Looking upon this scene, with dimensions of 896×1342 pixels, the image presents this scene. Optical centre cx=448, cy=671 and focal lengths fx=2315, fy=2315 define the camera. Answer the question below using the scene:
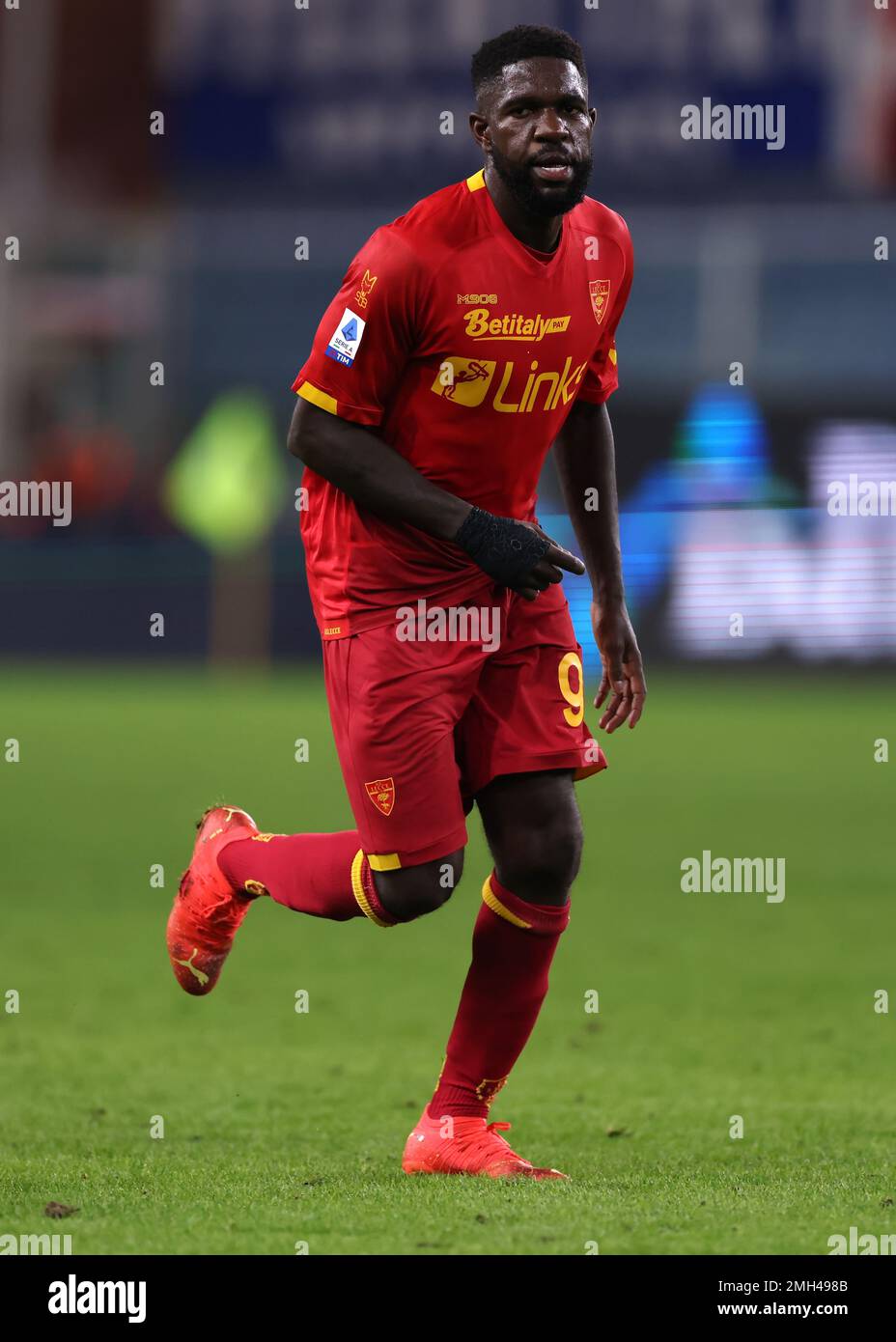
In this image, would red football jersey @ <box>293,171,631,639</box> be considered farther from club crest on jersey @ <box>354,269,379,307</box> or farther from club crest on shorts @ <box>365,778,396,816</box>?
club crest on shorts @ <box>365,778,396,816</box>

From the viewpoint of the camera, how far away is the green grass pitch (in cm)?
448

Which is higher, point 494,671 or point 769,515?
point 769,515

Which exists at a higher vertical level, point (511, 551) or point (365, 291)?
point (365, 291)

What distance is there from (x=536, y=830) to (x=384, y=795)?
348 mm

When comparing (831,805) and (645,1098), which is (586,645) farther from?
(645,1098)

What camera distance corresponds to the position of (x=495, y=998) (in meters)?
5.18

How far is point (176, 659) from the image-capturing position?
20.5m

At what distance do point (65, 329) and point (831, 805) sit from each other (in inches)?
600

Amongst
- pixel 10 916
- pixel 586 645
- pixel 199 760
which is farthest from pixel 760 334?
pixel 10 916

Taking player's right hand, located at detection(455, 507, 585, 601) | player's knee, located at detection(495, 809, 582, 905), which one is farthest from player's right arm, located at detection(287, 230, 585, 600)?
player's knee, located at detection(495, 809, 582, 905)

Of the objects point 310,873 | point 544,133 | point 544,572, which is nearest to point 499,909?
point 310,873

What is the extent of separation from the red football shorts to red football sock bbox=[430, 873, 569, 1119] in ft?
0.88

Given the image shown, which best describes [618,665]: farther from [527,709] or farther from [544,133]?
[544,133]
